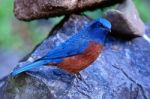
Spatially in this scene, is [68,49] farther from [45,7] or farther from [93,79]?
[45,7]

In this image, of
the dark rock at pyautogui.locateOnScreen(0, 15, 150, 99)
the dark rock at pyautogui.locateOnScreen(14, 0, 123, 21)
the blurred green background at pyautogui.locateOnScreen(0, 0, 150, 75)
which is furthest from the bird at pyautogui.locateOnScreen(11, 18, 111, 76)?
the blurred green background at pyautogui.locateOnScreen(0, 0, 150, 75)

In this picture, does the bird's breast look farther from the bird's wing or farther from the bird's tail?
the bird's tail

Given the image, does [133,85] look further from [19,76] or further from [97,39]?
[19,76]

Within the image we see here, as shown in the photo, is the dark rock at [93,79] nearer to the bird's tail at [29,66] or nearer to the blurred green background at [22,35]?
the bird's tail at [29,66]

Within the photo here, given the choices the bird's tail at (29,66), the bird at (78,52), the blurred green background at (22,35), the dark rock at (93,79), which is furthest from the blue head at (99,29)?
the blurred green background at (22,35)

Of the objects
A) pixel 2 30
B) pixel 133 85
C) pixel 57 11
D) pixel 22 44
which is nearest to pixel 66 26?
pixel 57 11

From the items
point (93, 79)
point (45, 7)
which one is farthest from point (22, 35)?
point (93, 79)
